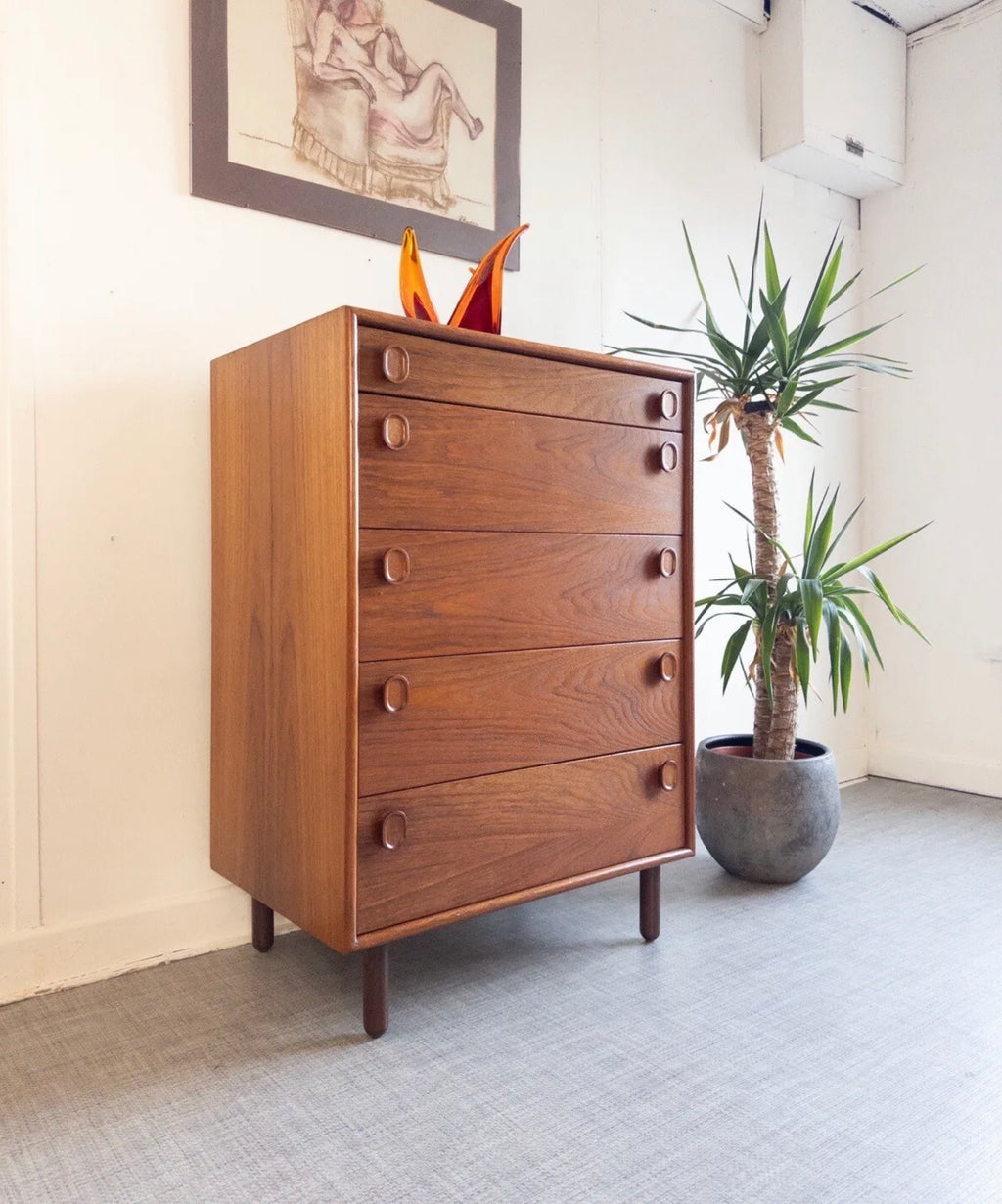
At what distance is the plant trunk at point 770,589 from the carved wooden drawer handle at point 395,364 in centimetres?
108

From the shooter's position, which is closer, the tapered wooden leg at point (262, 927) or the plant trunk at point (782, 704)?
the tapered wooden leg at point (262, 927)

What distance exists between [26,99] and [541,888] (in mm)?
1555

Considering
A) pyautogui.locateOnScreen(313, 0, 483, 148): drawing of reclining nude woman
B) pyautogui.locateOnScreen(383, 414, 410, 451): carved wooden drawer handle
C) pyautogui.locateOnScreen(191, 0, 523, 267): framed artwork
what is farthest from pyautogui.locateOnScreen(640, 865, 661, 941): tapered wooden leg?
pyautogui.locateOnScreen(313, 0, 483, 148): drawing of reclining nude woman

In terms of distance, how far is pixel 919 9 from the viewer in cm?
286

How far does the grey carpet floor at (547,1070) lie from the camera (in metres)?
1.12

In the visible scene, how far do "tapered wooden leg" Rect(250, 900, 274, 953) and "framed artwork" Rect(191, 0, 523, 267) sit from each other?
51.8 inches

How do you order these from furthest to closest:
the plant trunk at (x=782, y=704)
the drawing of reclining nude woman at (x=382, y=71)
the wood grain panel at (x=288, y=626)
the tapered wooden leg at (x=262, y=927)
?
the plant trunk at (x=782, y=704)
the drawing of reclining nude woman at (x=382, y=71)
the tapered wooden leg at (x=262, y=927)
the wood grain panel at (x=288, y=626)

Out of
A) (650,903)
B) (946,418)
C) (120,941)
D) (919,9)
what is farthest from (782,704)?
(919,9)

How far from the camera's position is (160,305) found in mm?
Result: 1712

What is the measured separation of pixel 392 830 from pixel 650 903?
646 mm

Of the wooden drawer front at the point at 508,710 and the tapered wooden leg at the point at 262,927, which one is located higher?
the wooden drawer front at the point at 508,710

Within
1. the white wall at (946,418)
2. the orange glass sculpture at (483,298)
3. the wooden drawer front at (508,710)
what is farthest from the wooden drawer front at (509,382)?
the white wall at (946,418)

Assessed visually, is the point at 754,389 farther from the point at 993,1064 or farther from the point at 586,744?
the point at 993,1064

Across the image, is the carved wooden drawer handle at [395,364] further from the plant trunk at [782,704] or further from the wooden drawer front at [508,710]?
the plant trunk at [782,704]
